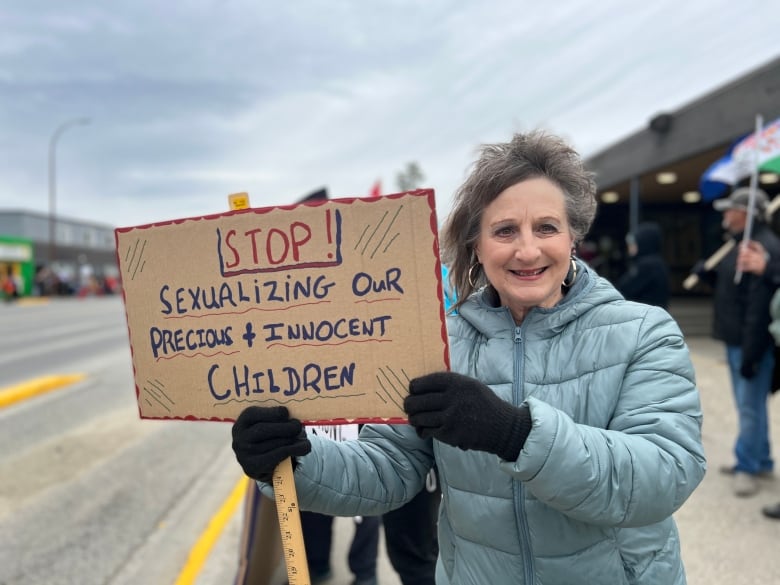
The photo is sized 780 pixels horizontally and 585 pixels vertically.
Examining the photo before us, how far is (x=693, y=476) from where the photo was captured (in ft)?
4.16

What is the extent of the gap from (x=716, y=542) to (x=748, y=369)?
3.98 feet

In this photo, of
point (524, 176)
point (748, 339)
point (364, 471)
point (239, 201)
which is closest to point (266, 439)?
point (364, 471)

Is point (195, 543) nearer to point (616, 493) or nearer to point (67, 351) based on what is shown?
point (616, 493)

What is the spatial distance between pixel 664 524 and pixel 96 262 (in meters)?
62.2

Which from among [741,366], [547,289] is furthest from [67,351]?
[547,289]

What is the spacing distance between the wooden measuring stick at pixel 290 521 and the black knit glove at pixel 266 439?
4cm

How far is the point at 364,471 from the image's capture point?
159cm

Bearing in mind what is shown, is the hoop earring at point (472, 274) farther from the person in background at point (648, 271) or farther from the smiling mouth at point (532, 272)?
the person in background at point (648, 271)

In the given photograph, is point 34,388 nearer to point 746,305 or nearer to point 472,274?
point 472,274

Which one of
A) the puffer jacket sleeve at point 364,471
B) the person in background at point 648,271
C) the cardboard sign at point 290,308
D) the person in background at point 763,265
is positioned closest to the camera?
the cardboard sign at point 290,308

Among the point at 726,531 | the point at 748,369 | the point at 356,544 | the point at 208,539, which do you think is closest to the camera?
the point at 356,544

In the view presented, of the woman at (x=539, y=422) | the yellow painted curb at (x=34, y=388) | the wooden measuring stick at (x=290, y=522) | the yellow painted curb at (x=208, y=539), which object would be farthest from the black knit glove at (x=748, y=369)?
the yellow painted curb at (x=34, y=388)

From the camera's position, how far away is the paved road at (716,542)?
10.0ft

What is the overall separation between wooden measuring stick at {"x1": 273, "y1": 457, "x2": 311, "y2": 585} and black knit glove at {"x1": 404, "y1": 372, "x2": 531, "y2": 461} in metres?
0.40
